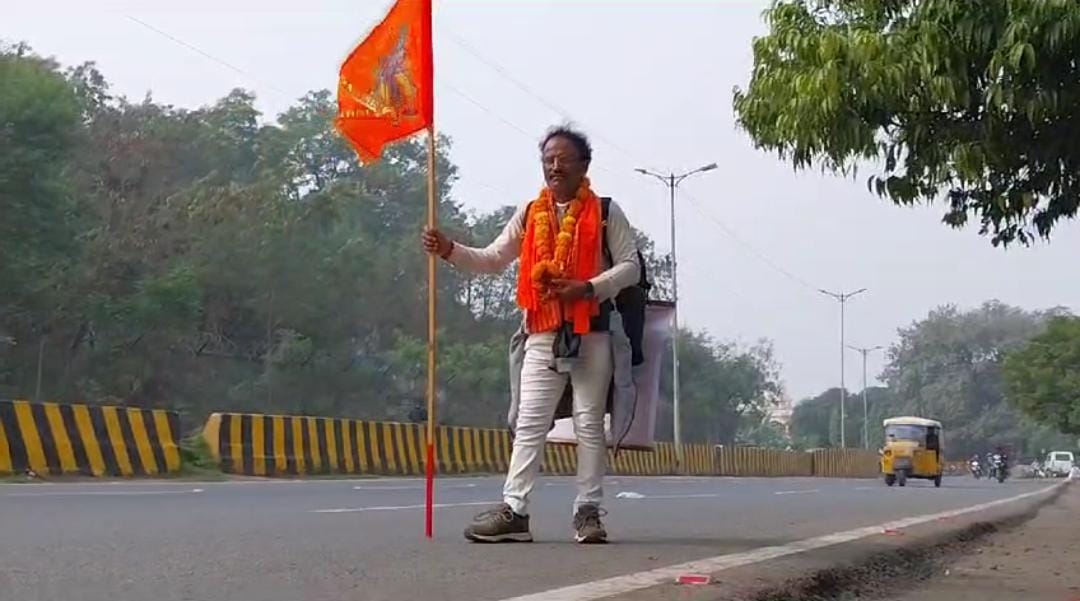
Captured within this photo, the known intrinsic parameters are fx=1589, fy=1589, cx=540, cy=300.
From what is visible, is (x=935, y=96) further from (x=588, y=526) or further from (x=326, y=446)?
(x=326, y=446)

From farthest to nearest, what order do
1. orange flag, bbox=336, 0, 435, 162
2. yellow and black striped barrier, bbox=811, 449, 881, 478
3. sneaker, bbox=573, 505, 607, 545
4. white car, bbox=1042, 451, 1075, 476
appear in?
white car, bbox=1042, 451, 1075, 476
yellow and black striped barrier, bbox=811, 449, 881, 478
sneaker, bbox=573, 505, 607, 545
orange flag, bbox=336, 0, 435, 162

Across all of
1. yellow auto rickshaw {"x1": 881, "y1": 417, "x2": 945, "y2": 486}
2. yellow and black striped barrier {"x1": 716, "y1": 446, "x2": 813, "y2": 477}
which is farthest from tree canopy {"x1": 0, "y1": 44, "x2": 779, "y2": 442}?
yellow auto rickshaw {"x1": 881, "y1": 417, "x2": 945, "y2": 486}

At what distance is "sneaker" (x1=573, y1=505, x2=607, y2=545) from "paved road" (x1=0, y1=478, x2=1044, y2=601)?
0.30 feet

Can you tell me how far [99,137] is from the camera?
44406 millimetres

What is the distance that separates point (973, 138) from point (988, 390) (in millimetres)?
106080

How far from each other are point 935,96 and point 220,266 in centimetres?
3717

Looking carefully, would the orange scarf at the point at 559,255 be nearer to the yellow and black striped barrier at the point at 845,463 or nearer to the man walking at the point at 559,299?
the man walking at the point at 559,299

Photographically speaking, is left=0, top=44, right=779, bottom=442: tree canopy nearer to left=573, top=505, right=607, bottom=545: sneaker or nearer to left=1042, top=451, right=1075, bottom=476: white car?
left=573, top=505, right=607, bottom=545: sneaker

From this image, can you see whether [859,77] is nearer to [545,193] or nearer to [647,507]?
[545,193]

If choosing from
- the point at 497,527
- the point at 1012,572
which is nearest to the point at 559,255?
the point at 497,527

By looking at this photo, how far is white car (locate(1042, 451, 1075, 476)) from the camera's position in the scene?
79.5m

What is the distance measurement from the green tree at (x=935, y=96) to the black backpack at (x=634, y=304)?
1.74 meters

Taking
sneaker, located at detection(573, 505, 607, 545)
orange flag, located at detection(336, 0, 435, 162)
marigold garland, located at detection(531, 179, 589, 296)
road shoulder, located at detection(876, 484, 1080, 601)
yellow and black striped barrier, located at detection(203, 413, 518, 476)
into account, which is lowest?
road shoulder, located at detection(876, 484, 1080, 601)

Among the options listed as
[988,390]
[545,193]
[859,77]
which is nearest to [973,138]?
[859,77]
